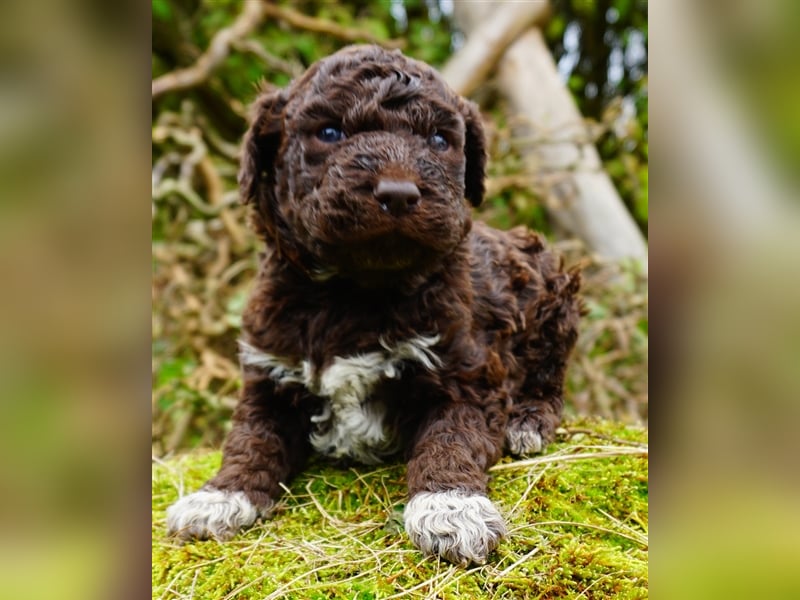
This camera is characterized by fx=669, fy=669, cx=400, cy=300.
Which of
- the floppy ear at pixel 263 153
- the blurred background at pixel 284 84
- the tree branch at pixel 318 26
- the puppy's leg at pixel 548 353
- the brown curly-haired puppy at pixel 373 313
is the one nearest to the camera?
the brown curly-haired puppy at pixel 373 313

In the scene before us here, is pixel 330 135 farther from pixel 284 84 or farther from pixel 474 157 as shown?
pixel 284 84

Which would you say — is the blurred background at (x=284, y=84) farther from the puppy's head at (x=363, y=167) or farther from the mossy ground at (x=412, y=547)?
the puppy's head at (x=363, y=167)

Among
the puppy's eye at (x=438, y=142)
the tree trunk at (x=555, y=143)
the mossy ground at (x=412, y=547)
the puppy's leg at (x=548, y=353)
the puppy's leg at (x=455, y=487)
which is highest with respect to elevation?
the tree trunk at (x=555, y=143)

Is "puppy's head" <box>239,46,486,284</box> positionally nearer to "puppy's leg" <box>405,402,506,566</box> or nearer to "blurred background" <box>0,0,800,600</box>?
"puppy's leg" <box>405,402,506,566</box>

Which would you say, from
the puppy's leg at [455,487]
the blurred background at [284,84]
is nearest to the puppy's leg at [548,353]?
the puppy's leg at [455,487]
